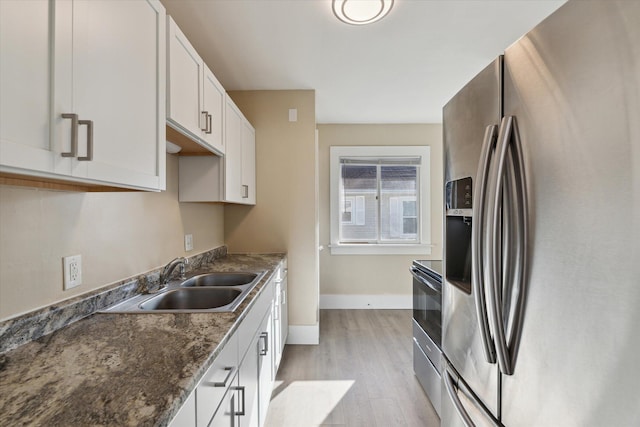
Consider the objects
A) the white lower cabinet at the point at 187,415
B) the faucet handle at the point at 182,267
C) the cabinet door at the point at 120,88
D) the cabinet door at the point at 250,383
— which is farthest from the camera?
the faucet handle at the point at 182,267

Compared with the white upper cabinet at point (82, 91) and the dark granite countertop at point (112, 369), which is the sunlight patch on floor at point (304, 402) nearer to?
the dark granite countertop at point (112, 369)

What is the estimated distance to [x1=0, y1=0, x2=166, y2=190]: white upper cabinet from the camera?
625mm

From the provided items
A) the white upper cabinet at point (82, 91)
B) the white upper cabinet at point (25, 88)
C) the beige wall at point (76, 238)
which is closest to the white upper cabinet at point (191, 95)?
the white upper cabinet at point (82, 91)

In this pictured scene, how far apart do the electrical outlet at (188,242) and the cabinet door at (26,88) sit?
1551 millimetres

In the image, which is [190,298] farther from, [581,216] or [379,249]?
[379,249]

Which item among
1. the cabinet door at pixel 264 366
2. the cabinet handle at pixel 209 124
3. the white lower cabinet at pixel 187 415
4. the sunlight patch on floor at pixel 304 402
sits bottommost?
the sunlight patch on floor at pixel 304 402

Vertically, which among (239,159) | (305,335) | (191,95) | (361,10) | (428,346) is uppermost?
(361,10)

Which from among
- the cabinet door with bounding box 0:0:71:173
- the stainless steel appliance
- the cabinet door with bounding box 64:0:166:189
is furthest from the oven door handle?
the cabinet door with bounding box 0:0:71:173

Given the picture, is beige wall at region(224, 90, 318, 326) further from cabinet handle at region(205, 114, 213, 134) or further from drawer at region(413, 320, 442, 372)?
cabinet handle at region(205, 114, 213, 134)

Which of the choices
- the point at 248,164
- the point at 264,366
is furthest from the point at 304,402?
the point at 248,164

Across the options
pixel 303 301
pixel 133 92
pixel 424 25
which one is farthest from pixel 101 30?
pixel 303 301

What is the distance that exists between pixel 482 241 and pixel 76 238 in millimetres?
1470

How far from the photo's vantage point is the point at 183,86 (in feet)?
4.68

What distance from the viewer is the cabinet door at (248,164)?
2621mm
